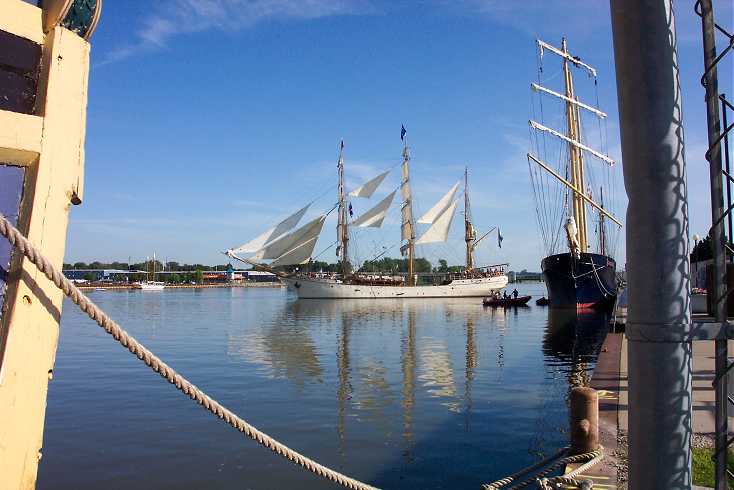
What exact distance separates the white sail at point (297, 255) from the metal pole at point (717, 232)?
229ft

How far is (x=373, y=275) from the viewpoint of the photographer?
8262cm

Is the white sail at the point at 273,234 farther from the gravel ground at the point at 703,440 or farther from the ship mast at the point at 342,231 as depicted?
the gravel ground at the point at 703,440

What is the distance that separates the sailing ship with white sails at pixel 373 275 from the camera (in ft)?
236

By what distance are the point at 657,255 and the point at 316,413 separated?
33.6ft

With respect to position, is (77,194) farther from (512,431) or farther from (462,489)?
(512,431)

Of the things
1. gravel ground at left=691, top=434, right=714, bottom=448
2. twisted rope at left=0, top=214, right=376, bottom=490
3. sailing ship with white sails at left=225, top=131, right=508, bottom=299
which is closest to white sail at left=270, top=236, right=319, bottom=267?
sailing ship with white sails at left=225, top=131, right=508, bottom=299

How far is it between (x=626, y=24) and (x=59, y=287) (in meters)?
2.48

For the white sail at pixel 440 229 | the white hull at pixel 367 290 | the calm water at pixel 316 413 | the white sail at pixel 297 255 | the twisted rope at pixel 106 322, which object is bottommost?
the calm water at pixel 316 413

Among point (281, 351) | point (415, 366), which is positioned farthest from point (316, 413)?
point (281, 351)

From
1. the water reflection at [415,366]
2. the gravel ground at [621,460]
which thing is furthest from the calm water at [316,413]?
the gravel ground at [621,460]

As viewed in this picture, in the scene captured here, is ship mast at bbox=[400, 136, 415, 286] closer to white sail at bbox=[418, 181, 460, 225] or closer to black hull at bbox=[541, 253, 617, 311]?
white sail at bbox=[418, 181, 460, 225]

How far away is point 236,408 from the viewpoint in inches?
471

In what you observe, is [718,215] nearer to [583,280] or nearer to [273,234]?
[583,280]

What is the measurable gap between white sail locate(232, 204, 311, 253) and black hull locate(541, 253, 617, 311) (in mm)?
38745
